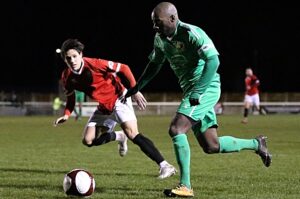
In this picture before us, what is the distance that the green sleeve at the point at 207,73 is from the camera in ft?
22.8

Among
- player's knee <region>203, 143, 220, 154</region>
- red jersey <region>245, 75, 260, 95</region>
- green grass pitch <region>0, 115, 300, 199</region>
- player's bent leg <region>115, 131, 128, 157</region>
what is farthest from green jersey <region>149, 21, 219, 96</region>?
red jersey <region>245, 75, 260, 95</region>

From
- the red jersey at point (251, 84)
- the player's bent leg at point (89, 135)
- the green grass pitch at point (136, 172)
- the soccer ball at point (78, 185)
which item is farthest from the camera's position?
the red jersey at point (251, 84)

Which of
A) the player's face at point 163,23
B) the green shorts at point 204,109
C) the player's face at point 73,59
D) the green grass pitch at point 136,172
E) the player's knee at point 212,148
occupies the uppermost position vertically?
the player's face at point 163,23

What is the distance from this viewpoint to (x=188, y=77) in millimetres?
7445

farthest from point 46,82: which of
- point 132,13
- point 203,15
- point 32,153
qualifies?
point 32,153

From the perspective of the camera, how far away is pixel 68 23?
63.2 meters

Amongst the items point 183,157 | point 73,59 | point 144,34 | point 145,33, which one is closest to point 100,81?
point 73,59

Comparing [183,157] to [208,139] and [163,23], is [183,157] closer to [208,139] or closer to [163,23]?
[208,139]

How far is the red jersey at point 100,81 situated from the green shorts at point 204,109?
185 centimetres

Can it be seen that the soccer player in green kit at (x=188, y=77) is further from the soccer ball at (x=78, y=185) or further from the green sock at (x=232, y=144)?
the soccer ball at (x=78, y=185)

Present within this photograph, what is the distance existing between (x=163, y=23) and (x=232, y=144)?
6.25ft

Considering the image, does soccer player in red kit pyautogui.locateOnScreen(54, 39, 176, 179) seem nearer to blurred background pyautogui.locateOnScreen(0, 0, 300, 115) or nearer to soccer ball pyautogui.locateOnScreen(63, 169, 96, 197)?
soccer ball pyautogui.locateOnScreen(63, 169, 96, 197)

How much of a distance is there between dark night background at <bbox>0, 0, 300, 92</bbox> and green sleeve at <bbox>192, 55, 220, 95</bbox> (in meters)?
51.2

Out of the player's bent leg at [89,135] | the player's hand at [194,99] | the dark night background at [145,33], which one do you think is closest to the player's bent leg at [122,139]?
the player's bent leg at [89,135]
